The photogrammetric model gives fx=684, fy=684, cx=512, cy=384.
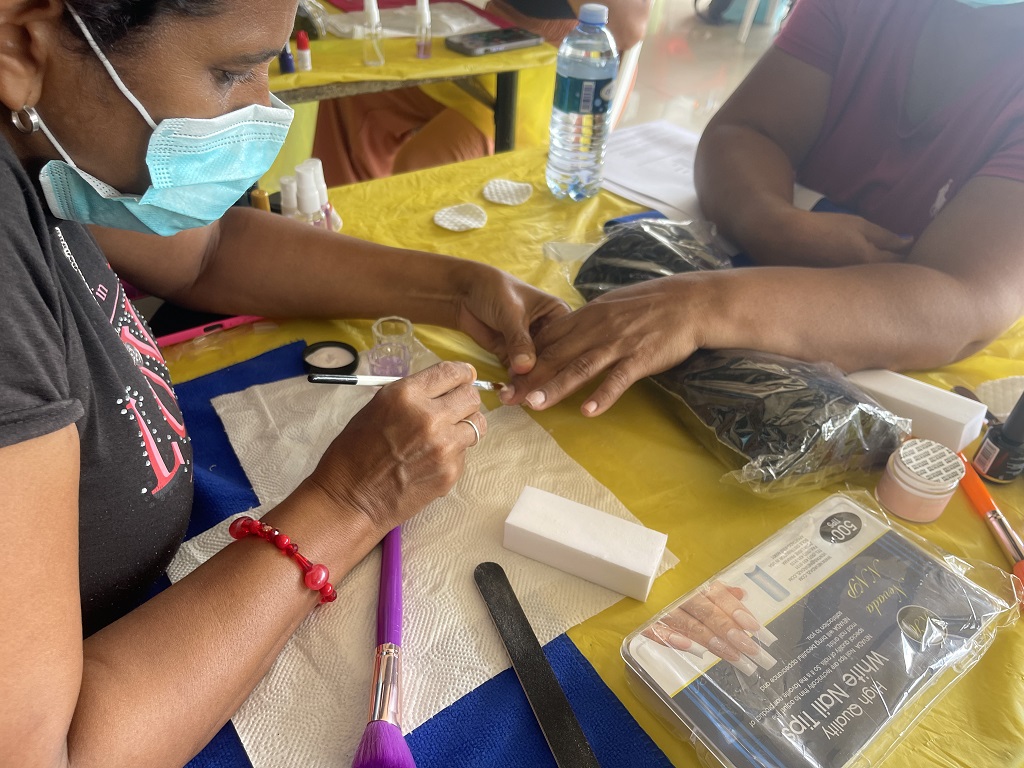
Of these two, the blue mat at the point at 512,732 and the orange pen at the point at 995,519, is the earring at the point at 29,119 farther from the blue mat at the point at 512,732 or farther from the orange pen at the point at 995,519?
the orange pen at the point at 995,519

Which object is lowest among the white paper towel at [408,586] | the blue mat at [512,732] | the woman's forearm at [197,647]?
the white paper towel at [408,586]

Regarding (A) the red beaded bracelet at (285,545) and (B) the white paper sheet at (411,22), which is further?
(B) the white paper sheet at (411,22)

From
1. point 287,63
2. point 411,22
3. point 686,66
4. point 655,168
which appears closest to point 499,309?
point 655,168

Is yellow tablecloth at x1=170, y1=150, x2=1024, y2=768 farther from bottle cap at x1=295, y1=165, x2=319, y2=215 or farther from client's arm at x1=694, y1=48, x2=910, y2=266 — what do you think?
client's arm at x1=694, y1=48, x2=910, y2=266

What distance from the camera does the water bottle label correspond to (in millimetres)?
1398

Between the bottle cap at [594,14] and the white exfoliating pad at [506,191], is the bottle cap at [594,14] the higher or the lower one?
the higher one

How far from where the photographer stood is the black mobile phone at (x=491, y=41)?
6.82 feet

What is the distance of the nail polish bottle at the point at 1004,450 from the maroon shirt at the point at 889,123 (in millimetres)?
414

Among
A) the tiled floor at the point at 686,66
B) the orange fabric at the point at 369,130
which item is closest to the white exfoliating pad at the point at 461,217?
the orange fabric at the point at 369,130

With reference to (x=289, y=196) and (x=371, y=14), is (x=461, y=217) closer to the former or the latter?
(x=289, y=196)

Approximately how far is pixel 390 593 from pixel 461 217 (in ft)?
2.90

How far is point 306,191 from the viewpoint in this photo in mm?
1245

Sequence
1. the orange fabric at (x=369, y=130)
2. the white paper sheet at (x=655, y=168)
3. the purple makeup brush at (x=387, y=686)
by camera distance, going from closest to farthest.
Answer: the purple makeup brush at (x=387, y=686) → the white paper sheet at (x=655, y=168) → the orange fabric at (x=369, y=130)

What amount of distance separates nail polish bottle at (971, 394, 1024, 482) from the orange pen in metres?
0.02
